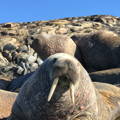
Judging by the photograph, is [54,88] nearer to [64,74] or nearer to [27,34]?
[64,74]

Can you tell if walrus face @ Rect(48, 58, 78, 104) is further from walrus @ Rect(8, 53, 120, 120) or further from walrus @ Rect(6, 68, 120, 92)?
walrus @ Rect(6, 68, 120, 92)

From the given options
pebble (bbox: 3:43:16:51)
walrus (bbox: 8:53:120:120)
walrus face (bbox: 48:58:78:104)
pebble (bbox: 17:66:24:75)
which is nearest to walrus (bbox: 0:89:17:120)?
walrus (bbox: 8:53:120:120)

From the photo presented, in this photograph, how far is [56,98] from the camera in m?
5.24

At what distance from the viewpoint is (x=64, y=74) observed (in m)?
4.81

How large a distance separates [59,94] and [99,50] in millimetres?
7282

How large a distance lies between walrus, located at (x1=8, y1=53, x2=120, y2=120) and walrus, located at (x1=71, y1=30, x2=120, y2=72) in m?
6.07

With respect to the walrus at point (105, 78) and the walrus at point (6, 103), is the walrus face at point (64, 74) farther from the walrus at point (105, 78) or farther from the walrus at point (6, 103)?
the walrus at point (105, 78)

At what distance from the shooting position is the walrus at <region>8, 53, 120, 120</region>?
4.93 meters

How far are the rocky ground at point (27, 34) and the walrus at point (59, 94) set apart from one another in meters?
7.55

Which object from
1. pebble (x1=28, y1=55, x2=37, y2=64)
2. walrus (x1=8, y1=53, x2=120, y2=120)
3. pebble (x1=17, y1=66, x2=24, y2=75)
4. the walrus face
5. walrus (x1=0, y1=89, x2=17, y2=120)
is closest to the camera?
the walrus face

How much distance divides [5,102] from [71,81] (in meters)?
2.91

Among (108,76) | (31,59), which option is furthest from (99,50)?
(31,59)

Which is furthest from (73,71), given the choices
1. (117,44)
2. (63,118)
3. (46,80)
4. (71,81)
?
(117,44)

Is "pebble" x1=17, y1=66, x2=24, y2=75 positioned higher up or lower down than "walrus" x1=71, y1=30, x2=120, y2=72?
lower down
